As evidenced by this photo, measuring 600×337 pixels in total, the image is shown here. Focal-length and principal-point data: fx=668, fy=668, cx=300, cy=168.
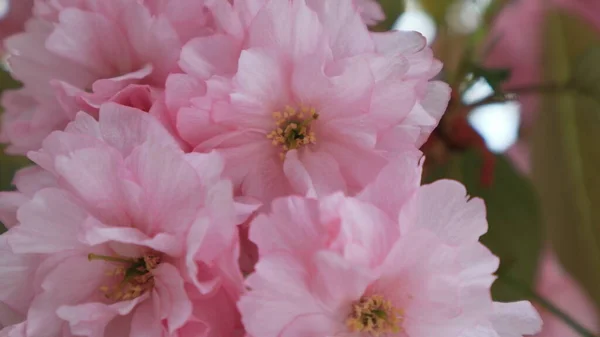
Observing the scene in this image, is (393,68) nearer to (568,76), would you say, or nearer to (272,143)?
(272,143)

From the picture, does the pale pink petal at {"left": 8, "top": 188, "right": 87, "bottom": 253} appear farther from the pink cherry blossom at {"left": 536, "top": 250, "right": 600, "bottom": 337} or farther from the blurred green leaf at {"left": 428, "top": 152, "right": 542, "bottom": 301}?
the pink cherry blossom at {"left": 536, "top": 250, "right": 600, "bottom": 337}

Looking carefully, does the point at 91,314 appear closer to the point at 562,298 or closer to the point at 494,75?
the point at 494,75

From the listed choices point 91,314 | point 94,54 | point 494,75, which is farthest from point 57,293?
point 494,75

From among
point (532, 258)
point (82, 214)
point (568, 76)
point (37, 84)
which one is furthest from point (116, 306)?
point (568, 76)

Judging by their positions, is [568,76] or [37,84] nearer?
[37,84]

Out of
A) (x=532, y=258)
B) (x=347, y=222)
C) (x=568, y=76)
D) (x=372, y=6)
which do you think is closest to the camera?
(x=347, y=222)

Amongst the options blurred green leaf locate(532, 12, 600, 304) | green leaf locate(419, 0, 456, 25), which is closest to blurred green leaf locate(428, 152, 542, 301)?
blurred green leaf locate(532, 12, 600, 304)
